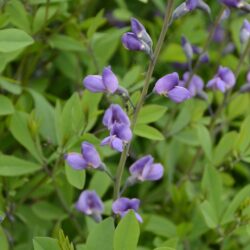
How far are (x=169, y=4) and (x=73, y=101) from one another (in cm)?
41

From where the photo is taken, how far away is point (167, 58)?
232cm

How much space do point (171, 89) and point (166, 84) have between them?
0.06 ft

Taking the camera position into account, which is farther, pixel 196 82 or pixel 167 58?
pixel 167 58

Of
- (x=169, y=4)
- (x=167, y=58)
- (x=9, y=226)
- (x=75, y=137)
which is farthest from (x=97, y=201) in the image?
(x=167, y=58)

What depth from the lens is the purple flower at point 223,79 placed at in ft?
5.72

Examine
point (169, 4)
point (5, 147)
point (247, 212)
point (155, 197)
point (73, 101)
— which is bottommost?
point (155, 197)

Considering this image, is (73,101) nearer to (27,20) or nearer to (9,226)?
(27,20)

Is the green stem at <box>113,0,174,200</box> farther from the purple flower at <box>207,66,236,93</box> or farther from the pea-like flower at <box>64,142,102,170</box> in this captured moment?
the purple flower at <box>207,66,236,93</box>

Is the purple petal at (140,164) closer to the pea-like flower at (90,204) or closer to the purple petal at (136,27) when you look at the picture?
the pea-like flower at (90,204)

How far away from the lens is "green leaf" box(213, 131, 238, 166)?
1.78 meters

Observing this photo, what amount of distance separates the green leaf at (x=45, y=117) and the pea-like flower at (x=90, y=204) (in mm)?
246

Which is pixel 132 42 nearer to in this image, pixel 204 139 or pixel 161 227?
pixel 204 139

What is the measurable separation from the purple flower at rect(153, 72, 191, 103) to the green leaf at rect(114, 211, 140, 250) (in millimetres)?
308

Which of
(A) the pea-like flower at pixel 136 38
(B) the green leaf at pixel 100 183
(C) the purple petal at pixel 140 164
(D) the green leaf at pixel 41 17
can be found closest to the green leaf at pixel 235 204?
(C) the purple petal at pixel 140 164
